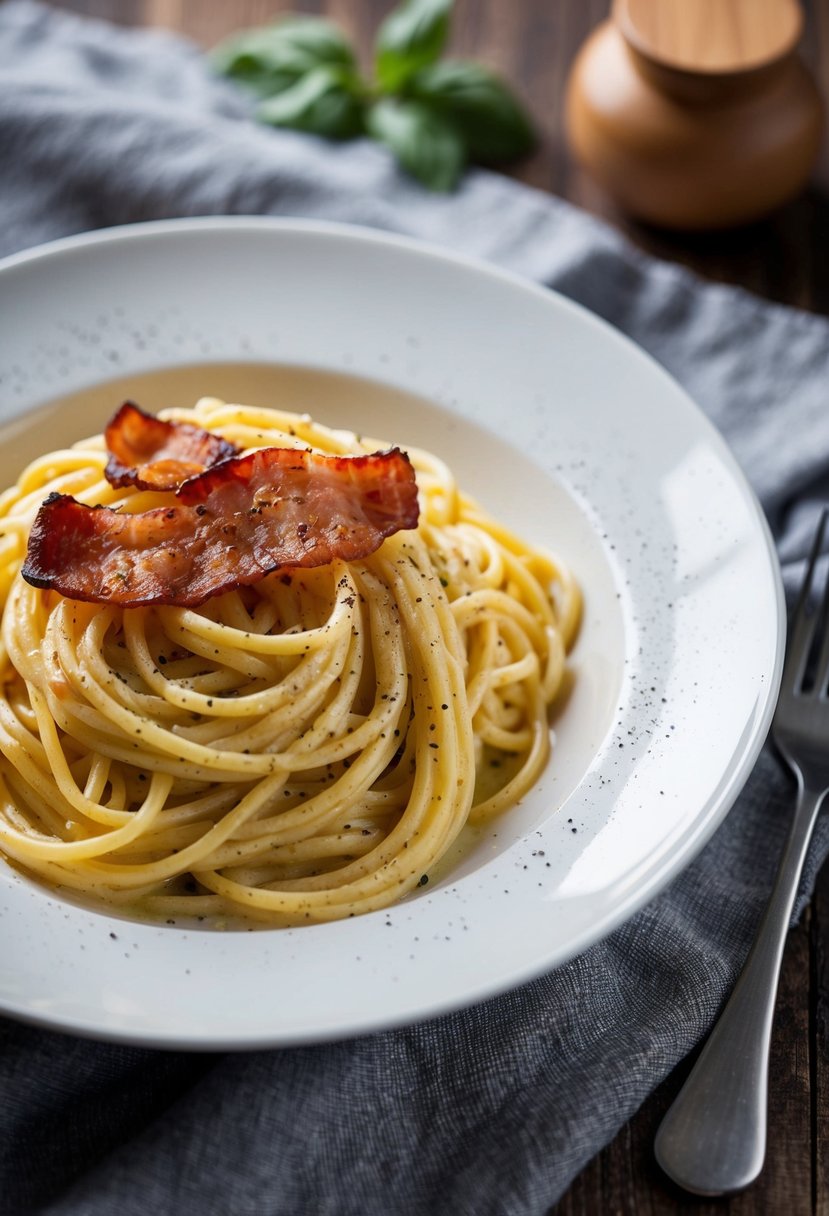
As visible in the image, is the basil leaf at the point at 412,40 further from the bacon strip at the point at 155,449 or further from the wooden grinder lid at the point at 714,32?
the bacon strip at the point at 155,449

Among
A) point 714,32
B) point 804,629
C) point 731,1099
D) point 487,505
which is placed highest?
point 714,32

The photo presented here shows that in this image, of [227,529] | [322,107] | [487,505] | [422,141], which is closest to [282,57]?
[322,107]

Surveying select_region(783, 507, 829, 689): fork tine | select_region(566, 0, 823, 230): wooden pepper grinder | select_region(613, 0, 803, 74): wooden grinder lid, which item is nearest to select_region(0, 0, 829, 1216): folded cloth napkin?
select_region(783, 507, 829, 689): fork tine

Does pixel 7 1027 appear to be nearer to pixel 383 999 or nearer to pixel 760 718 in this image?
pixel 383 999

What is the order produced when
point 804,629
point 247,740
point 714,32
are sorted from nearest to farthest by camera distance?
point 247,740
point 804,629
point 714,32

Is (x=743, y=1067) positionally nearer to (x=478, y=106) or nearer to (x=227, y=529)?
(x=227, y=529)

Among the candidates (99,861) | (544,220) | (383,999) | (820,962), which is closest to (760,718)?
(820,962)
